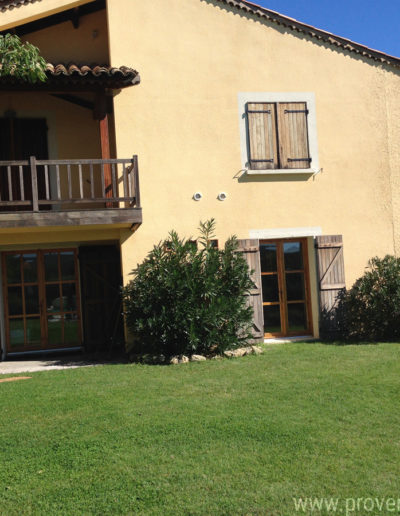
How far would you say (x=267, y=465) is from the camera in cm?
421

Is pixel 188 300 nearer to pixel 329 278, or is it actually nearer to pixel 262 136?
pixel 329 278

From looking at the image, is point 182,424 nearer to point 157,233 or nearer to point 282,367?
point 282,367

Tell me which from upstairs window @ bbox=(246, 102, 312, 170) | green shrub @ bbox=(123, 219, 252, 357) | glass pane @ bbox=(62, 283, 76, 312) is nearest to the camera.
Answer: green shrub @ bbox=(123, 219, 252, 357)

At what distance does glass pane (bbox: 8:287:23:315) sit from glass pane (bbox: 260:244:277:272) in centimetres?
533

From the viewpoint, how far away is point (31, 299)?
11.1 meters

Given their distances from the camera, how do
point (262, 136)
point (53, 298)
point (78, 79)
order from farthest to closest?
point (53, 298)
point (262, 136)
point (78, 79)

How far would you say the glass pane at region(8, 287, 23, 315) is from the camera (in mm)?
10961

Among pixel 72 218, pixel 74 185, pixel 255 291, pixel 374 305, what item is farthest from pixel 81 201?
pixel 374 305

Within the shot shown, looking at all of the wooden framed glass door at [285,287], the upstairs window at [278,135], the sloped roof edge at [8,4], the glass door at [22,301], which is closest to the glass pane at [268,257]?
the wooden framed glass door at [285,287]

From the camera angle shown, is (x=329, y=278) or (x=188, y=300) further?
(x=329, y=278)

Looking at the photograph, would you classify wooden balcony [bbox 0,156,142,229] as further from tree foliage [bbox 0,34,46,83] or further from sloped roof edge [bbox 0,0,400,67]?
sloped roof edge [bbox 0,0,400,67]

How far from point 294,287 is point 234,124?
360 cm

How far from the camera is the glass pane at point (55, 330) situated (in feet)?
36.5

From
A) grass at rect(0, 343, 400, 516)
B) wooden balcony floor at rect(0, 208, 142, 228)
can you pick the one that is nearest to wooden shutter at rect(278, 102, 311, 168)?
wooden balcony floor at rect(0, 208, 142, 228)
